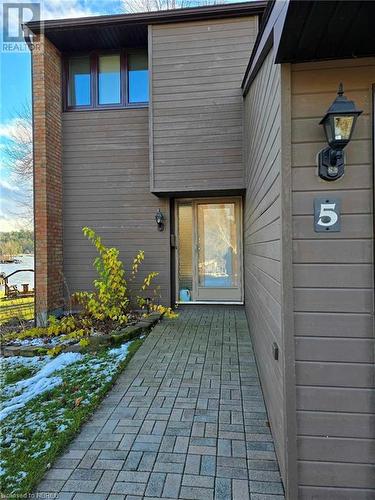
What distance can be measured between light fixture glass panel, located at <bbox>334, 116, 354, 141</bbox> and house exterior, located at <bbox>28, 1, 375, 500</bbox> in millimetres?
156

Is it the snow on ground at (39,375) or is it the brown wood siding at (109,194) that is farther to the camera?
the brown wood siding at (109,194)

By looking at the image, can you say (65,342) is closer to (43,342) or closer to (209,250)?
(43,342)

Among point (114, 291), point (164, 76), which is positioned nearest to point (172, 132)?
point (164, 76)

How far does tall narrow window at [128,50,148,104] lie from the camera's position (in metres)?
6.25

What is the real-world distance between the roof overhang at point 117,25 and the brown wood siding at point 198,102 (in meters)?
0.13

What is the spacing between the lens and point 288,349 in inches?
70.2

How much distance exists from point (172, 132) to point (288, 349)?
4644 millimetres

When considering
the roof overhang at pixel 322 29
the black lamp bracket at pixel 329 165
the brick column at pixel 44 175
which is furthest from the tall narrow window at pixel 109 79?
the black lamp bracket at pixel 329 165

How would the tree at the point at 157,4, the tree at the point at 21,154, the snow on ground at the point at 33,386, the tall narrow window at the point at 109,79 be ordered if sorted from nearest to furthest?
the snow on ground at the point at 33,386
the tall narrow window at the point at 109,79
the tree at the point at 157,4
the tree at the point at 21,154

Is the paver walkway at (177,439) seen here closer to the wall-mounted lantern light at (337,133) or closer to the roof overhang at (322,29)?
the wall-mounted lantern light at (337,133)

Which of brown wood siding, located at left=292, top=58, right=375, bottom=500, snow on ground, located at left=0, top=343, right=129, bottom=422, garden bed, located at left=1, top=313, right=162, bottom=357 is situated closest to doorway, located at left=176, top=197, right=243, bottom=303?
garden bed, located at left=1, top=313, right=162, bottom=357

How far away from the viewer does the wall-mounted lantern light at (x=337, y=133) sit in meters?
1.58

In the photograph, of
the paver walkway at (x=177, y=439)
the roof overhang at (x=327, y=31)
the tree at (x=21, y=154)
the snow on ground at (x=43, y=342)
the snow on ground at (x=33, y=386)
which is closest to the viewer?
the roof overhang at (x=327, y=31)

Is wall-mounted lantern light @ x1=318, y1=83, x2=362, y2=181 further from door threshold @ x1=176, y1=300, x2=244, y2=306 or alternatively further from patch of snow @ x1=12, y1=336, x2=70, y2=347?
door threshold @ x1=176, y1=300, x2=244, y2=306
